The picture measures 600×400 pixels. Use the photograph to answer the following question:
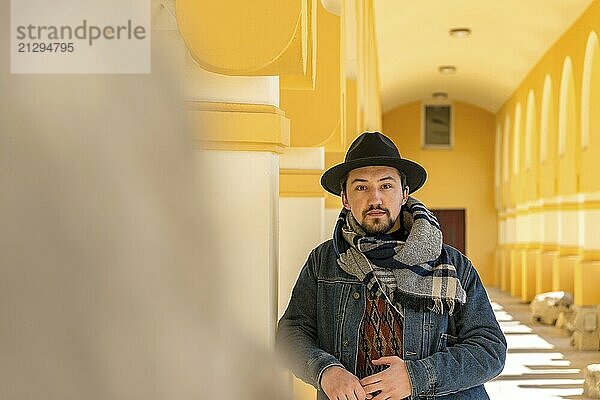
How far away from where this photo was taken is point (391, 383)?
8.91 feet

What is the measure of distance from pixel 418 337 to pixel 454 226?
30.9 metres

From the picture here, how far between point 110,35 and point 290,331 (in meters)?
2.25

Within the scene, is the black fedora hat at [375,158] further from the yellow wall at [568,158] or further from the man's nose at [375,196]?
the yellow wall at [568,158]

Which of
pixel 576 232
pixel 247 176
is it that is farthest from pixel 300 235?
pixel 576 232

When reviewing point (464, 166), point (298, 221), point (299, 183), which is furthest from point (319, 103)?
point (464, 166)

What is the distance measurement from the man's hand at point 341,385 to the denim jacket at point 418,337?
30mm

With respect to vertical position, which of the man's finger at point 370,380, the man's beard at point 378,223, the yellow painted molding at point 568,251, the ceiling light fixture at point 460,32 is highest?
the ceiling light fixture at point 460,32

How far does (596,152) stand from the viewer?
16.9 meters

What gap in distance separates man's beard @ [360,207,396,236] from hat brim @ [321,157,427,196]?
0.51ft

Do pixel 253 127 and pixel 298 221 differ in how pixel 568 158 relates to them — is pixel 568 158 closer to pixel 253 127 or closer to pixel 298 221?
pixel 298 221

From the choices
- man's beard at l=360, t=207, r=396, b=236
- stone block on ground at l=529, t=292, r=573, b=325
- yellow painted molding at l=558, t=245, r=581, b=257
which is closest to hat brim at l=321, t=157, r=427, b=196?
man's beard at l=360, t=207, r=396, b=236

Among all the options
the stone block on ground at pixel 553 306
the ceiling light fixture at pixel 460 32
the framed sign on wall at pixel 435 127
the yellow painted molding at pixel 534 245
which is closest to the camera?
the stone block on ground at pixel 553 306

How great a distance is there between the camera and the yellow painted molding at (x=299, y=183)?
530cm

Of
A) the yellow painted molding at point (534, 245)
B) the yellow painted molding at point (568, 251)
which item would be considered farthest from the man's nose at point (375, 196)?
the yellow painted molding at point (534, 245)
